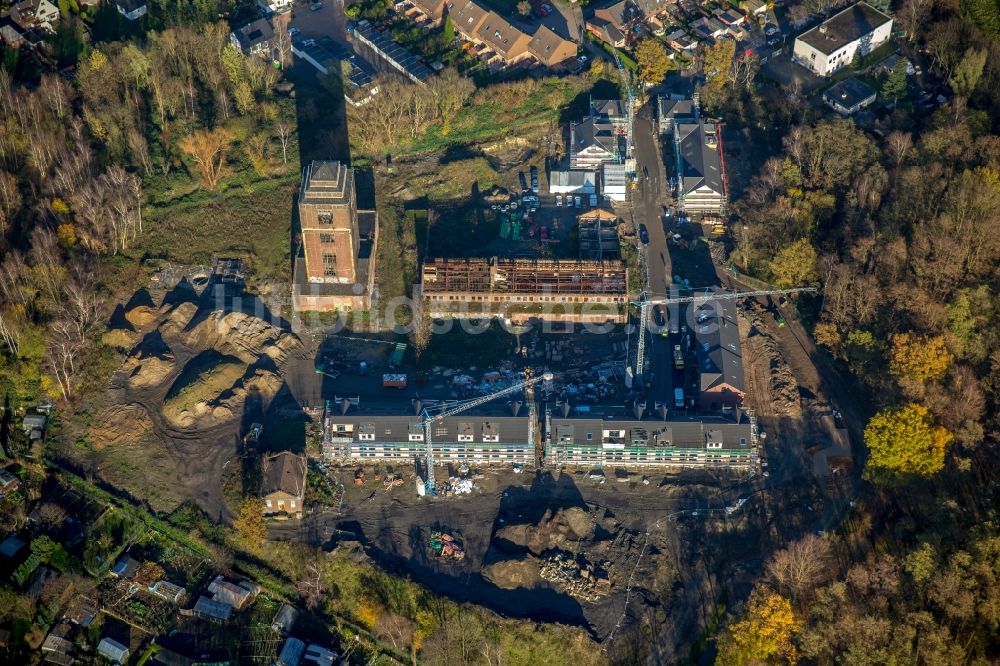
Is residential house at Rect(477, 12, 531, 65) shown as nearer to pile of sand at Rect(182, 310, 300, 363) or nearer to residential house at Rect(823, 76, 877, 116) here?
residential house at Rect(823, 76, 877, 116)

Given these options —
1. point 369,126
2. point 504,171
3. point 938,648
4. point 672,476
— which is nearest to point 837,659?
point 938,648

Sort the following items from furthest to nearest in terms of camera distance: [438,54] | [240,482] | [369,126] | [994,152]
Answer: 1. [438,54]
2. [369,126]
3. [994,152]
4. [240,482]

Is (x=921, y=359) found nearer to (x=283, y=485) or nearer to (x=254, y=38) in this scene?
(x=283, y=485)

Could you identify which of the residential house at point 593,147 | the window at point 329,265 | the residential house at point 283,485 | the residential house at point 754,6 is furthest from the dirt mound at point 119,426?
the residential house at point 754,6

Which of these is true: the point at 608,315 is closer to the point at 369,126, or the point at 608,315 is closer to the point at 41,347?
the point at 369,126

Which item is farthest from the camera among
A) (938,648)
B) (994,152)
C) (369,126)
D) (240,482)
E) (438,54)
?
(438,54)

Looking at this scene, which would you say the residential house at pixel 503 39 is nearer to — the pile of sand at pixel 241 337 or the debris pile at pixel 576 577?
the pile of sand at pixel 241 337

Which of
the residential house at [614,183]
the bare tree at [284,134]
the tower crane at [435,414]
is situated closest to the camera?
the tower crane at [435,414]

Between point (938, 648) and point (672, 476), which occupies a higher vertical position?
point (672, 476)

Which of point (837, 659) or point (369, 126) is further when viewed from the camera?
point (369, 126)
